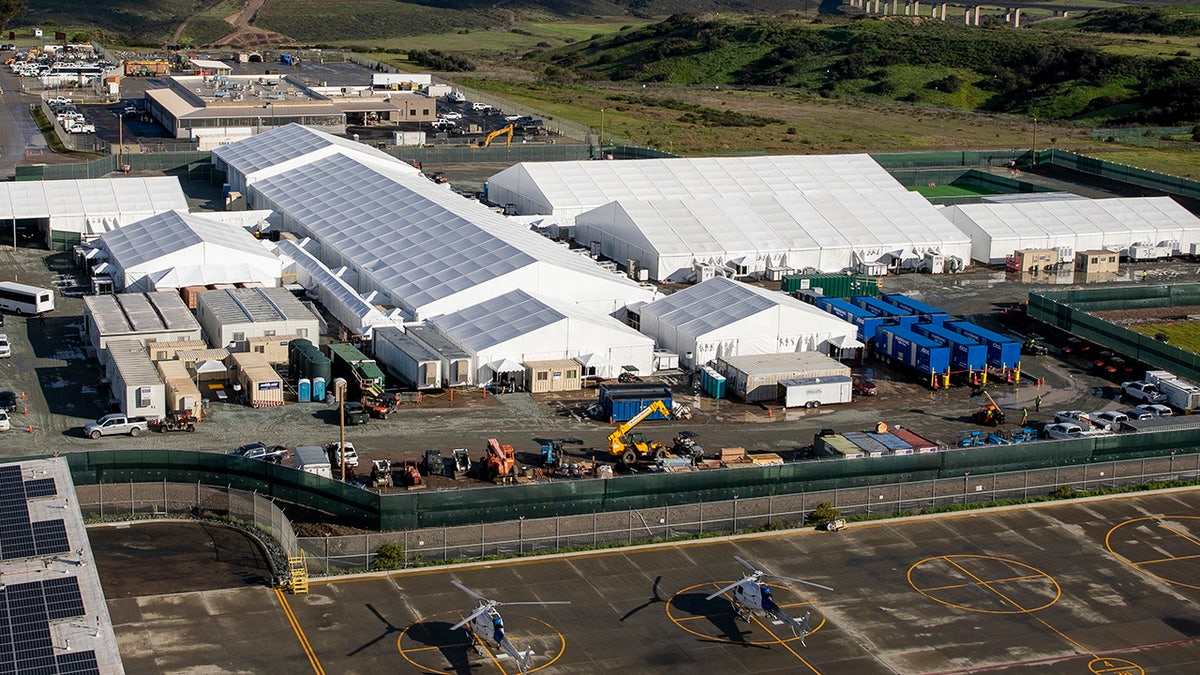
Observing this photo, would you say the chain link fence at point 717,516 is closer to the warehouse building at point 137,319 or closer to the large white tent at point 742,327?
the large white tent at point 742,327

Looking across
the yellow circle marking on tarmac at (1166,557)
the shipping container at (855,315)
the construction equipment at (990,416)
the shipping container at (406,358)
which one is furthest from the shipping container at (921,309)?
the shipping container at (406,358)

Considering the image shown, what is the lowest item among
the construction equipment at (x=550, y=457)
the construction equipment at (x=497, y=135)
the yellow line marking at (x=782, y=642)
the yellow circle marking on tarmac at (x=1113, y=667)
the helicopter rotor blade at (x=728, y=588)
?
the yellow circle marking on tarmac at (x=1113, y=667)

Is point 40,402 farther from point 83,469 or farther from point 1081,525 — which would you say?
point 1081,525

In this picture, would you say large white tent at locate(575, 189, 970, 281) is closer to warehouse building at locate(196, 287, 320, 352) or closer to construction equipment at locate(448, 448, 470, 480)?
warehouse building at locate(196, 287, 320, 352)

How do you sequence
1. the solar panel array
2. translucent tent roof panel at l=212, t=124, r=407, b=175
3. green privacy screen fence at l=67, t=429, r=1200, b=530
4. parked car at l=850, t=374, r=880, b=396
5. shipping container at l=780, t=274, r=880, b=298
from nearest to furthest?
the solar panel array → green privacy screen fence at l=67, t=429, r=1200, b=530 → parked car at l=850, t=374, r=880, b=396 → shipping container at l=780, t=274, r=880, b=298 → translucent tent roof panel at l=212, t=124, r=407, b=175

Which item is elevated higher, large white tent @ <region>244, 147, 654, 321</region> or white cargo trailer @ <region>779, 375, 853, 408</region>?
large white tent @ <region>244, 147, 654, 321</region>

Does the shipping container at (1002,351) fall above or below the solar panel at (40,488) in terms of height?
above

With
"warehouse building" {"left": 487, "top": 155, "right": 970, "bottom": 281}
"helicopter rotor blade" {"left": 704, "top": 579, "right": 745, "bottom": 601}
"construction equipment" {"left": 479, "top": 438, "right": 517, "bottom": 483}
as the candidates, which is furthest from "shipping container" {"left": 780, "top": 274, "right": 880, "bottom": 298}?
"helicopter rotor blade" {"left": 704, "top": 579, "right": 745, "bottom": 601}
